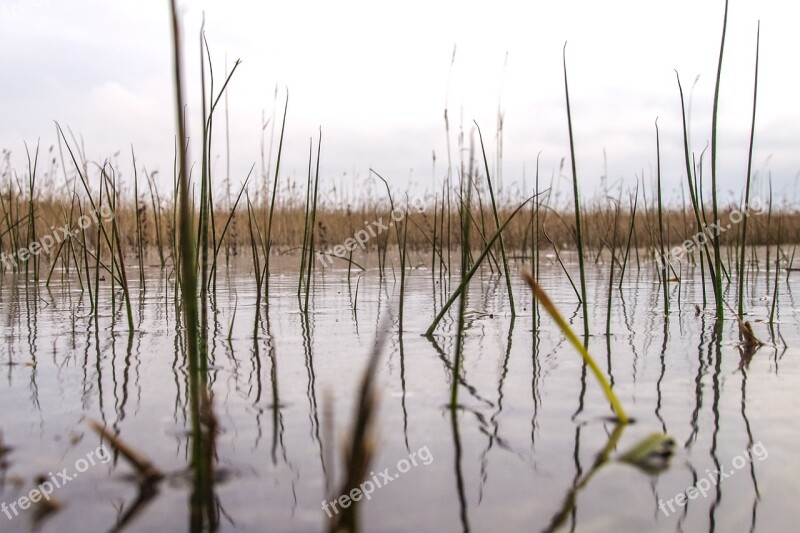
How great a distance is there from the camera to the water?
2.67ft

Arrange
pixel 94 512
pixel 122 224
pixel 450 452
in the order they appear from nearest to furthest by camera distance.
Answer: pixel 94 512, pixel 450 452, pixel 122 224

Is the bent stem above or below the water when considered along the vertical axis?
above

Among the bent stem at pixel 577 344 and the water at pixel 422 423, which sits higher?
the bent stem at pixel 577 344

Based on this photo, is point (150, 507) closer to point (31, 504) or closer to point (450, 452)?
point (31, 504)

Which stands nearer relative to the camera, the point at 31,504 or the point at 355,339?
the point at 31,504

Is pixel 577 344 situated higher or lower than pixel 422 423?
higher

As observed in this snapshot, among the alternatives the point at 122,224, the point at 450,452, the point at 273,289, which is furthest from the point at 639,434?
the point at 122,224

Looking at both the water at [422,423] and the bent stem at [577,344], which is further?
the bent stem at [577,344]

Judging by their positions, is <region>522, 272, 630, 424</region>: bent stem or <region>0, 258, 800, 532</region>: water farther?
<region>522, 272, 630, 424</region>: bent stem

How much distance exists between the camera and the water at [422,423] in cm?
81

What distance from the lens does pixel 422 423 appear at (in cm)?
112

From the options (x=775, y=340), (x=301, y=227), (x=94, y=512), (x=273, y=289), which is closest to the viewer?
(x=94, y=512)

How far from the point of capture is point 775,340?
6.18 feet

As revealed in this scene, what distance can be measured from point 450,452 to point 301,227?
8511 millimetres
